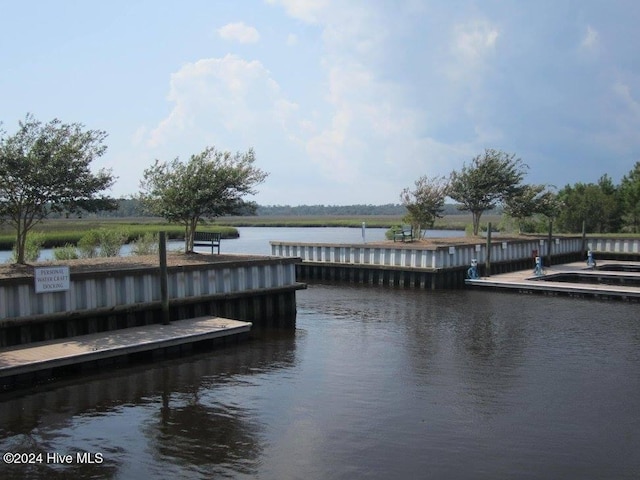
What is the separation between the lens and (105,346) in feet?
47.1

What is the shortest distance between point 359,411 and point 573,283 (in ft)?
65.4

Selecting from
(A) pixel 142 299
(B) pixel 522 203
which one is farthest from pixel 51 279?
(B) pixel 522 203

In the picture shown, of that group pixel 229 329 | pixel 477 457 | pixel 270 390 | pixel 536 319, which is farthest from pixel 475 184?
pixel 477 457

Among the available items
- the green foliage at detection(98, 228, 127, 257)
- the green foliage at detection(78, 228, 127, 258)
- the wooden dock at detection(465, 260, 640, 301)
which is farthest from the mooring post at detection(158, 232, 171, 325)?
the wooden dock at detection(465, 260, 640, 301)

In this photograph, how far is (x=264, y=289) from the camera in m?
20.1

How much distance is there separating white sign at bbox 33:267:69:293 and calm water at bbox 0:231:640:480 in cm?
241

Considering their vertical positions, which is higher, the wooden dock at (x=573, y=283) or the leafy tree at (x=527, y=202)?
the leafy tree at (x=527, y=202)

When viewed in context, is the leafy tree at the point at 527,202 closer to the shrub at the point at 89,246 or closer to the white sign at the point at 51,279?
the shrub at the point at 89,246

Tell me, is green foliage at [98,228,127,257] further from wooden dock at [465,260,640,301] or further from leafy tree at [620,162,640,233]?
leafy tree at [620,162,640,233]

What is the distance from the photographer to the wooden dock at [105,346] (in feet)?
42.1

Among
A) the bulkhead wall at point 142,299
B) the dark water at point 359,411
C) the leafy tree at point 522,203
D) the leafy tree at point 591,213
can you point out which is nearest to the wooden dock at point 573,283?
the leafy tree at point 522,203

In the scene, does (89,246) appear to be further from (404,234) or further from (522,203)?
(522,203)

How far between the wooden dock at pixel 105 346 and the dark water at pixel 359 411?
50 centimetres

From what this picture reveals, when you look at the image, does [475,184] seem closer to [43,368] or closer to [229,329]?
[229,329]
